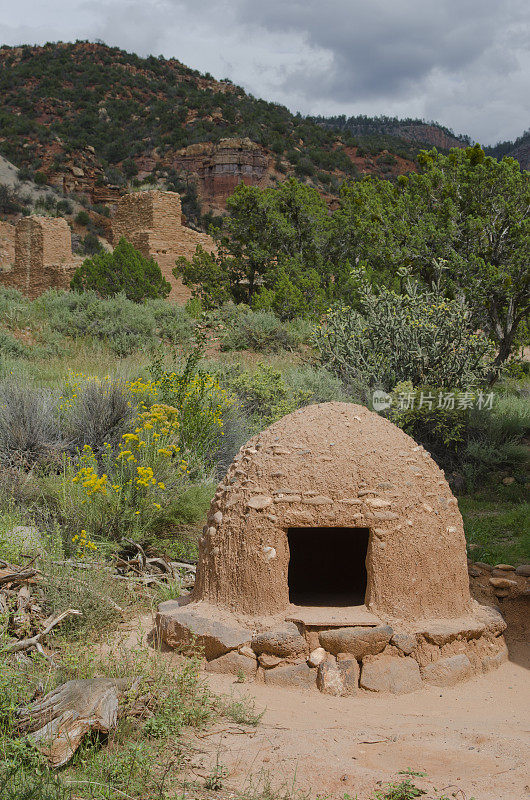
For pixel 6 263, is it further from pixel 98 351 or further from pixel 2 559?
pixel 2 559

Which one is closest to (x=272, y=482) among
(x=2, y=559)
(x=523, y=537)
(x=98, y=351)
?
(x=2, y=559)

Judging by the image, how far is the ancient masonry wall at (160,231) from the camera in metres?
20.8

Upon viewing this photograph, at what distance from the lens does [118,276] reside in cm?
1820

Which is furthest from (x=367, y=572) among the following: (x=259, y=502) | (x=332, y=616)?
(x=259, y=502)

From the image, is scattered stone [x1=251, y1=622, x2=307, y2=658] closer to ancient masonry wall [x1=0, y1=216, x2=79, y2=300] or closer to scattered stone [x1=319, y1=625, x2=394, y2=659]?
scattered stone [x1=319, y1=625, x2=394, y2=659]

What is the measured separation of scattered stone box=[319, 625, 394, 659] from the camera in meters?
3.96

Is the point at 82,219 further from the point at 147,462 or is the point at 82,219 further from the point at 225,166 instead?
the point at 147,462

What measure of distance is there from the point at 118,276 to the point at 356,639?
51.0 ft

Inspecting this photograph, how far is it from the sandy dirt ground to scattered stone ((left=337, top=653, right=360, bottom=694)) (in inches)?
3.4

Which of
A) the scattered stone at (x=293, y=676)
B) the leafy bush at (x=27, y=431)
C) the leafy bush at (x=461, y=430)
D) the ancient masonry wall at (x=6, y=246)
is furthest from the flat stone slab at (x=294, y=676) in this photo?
the ancient masonry wall at (x=6, y=246)

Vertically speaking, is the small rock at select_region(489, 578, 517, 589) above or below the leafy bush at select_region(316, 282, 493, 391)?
below

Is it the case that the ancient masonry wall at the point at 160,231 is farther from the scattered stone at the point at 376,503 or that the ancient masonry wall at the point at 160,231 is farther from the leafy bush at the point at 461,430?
the scattered stone at the point at 376,503

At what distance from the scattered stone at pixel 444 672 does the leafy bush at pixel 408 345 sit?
Answer: 6725mm

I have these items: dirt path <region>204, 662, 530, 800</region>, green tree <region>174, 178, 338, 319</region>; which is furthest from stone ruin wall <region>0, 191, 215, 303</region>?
dirt path <region>204, 662, 530, 800</region>
